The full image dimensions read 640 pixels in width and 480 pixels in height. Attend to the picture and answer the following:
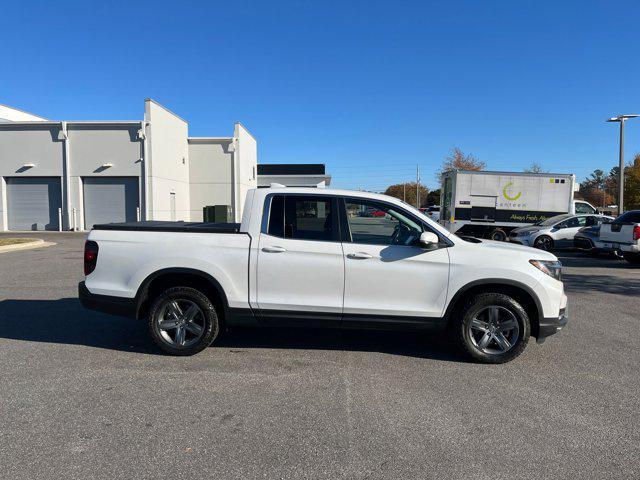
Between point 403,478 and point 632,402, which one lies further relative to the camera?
point 632,402

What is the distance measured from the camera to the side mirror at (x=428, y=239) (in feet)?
15.6

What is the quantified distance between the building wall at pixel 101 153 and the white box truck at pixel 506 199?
16881 millimetres

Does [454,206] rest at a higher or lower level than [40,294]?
higher

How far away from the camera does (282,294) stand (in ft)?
16.4

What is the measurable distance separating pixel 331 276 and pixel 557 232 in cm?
1450

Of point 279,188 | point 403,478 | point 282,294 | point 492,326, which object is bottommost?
A: point 403,478

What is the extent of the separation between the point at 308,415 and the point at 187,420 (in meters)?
0.95

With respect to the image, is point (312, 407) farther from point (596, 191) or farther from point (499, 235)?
point (596, 191)

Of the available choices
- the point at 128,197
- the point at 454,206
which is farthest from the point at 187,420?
the point at 128,197

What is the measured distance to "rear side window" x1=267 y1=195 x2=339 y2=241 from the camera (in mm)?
5043

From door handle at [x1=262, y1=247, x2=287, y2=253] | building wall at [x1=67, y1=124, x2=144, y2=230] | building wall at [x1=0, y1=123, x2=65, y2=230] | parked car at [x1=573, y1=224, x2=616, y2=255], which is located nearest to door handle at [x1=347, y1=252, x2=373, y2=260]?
door handle at [x1=262, y1=247, x2=287, y2=253]

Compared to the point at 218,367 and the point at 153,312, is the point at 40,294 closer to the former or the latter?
the point at 153,312

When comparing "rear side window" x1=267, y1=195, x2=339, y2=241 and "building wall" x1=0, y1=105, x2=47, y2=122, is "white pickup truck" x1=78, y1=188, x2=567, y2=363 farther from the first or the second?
"building wall" x1=0, y1=105, x2=47, y2=122

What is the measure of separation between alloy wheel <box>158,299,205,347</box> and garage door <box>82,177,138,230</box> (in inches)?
894
